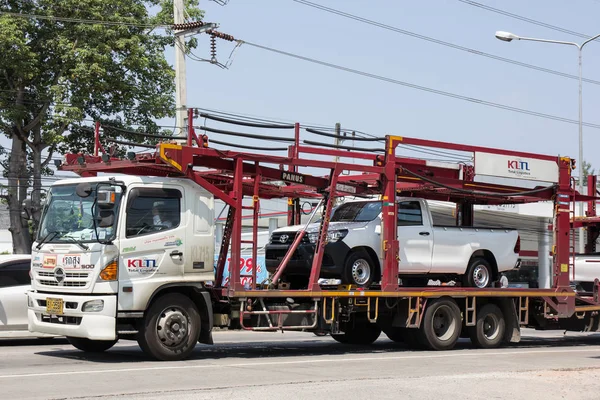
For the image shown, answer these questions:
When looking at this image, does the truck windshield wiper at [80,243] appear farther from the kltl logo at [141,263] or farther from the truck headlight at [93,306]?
the truck headlight at [93,306]

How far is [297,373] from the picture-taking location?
38.4 ft

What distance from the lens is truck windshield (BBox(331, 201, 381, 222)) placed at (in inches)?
618

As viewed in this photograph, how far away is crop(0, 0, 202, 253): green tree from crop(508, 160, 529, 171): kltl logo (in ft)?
47.9

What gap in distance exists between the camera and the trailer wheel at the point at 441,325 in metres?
16.0

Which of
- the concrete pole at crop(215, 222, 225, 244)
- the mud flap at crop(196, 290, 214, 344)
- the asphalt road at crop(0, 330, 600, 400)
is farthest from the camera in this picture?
the concrete pole at crop(215, 222, 225, 244)

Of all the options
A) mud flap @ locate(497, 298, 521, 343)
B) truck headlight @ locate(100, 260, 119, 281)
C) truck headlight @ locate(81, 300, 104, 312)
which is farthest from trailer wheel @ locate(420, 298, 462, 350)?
truck headlight @ locate(81, 300, 104, 312)

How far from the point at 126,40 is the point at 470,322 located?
58.1 feet

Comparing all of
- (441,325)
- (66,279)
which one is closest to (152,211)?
(66,279)

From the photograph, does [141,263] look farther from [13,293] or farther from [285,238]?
[13,293]

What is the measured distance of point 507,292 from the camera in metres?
17.2

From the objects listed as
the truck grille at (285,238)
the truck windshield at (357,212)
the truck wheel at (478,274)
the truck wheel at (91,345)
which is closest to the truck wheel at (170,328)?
the truck wheel at (91,345)

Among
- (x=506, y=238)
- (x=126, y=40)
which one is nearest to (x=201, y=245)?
(x=506, y=238)

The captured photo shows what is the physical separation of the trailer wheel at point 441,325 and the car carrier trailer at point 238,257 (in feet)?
0.08

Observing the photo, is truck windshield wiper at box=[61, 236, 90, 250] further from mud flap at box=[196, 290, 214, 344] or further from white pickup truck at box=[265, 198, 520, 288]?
white pickup truck at box=[265, 198, 520, 288]
